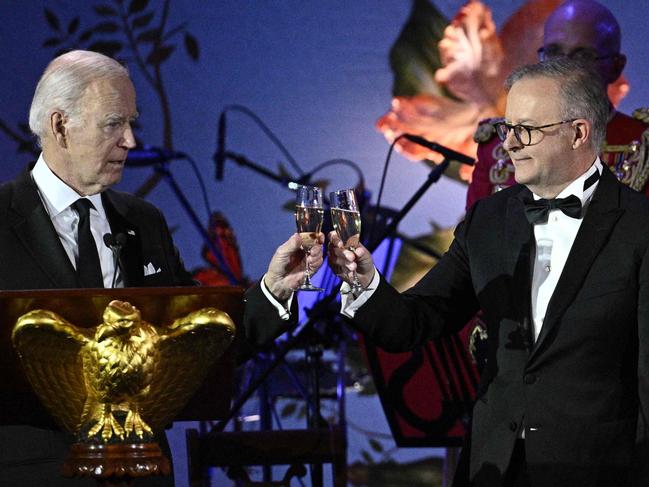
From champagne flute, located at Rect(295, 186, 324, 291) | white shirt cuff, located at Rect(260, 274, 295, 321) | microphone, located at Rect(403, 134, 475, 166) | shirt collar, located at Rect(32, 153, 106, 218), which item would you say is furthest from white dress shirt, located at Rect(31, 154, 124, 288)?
microphone, located at Rect(403, 134, 475, 166)

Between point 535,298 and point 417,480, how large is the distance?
2716mm

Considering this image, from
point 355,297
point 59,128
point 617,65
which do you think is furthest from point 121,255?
point 617,65

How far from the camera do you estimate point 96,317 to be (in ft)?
6.20

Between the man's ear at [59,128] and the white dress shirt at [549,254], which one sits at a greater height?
the man's ear at [59,128]

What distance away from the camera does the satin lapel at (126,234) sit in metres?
2.42

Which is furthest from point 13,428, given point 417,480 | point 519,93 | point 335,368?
point 417,480

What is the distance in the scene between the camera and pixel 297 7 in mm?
5125

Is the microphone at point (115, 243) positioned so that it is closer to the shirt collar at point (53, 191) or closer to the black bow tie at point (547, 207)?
the shirt collar at point (53, 191)

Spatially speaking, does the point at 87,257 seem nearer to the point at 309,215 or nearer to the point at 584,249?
the point at 309,215

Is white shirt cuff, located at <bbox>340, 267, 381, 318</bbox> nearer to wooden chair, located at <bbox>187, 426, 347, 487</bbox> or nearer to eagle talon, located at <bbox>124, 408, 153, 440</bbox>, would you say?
wooden chair, located at <bbox>187, 426, 347, 487</bbox>

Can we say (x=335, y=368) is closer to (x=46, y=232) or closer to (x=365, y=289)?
(x=365, y=289)

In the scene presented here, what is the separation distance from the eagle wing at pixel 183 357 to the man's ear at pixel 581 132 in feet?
3.41

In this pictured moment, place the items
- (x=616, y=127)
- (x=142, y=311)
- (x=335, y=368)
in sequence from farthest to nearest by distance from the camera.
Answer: (x=335, y=368), (x=616, y=127), (x=142, y=311)

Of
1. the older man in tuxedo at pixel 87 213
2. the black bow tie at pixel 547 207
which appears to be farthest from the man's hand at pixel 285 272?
the black bow tie at pixel 547 207
